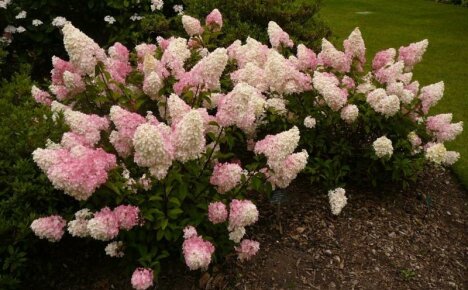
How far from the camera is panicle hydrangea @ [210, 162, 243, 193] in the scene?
11.7 ft

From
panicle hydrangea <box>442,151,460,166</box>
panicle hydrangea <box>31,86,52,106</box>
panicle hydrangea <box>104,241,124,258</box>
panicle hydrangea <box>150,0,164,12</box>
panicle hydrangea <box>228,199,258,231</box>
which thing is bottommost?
panicle hydrangea <box>104,241,124,258</box>

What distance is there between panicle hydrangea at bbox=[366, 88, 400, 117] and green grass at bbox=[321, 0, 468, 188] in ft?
6.38

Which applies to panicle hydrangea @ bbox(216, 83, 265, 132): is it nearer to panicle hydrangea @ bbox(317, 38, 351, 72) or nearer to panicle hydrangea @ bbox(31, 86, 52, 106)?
panicle hydrangea @ bbox(317, 38, 351, 72)

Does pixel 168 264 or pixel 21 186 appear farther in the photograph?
pixel 168 264

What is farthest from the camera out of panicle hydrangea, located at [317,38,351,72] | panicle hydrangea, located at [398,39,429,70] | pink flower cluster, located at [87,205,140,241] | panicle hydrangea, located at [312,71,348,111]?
panicle hydrangea, located at [398,39,429,70]

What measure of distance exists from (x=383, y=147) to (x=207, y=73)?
178 centimetres

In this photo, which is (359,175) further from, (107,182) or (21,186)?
(21,186)

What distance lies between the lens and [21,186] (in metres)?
3.62

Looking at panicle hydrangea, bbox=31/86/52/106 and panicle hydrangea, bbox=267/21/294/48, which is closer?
panicle hydrangea, bbox=31/86/52/106

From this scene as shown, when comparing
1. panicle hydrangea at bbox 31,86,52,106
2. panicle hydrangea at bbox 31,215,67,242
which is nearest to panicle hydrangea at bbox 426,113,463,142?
panicle hydrangea at bbox 31,215,67,242

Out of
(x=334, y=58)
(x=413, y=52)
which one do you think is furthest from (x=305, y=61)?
(x=413, y=52)

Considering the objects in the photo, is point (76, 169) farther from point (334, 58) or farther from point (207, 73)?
point (334, 58)

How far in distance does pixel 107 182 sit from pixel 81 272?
1085 millimetres

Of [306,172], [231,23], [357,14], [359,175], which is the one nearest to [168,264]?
[306,172]
